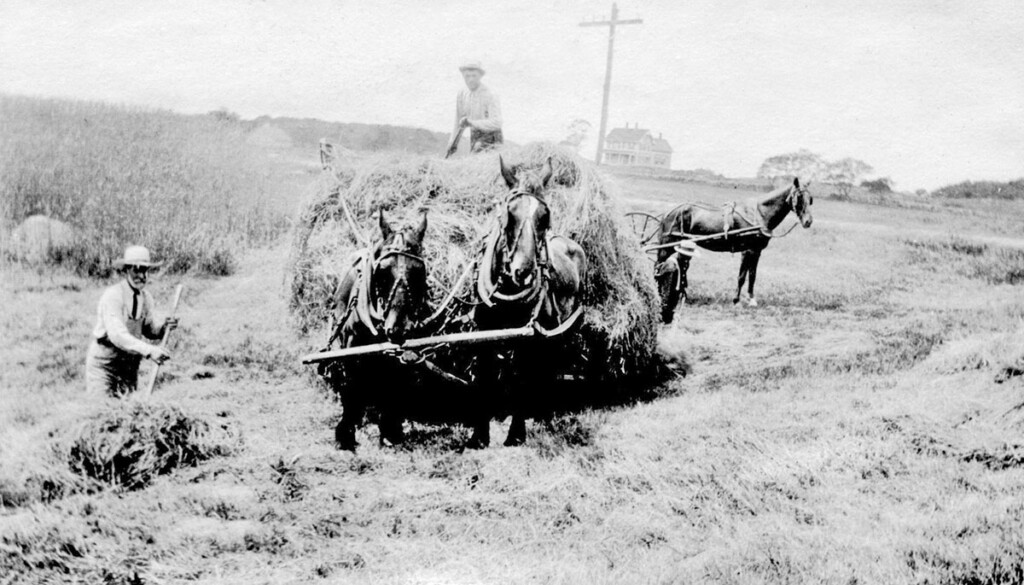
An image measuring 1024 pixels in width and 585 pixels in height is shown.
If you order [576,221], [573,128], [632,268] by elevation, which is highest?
[573,128]

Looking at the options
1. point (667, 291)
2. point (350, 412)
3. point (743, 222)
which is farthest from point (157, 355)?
point (743, 222)

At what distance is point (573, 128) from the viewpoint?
5.61 meters

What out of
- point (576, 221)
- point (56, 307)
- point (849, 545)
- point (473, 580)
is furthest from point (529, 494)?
point (56, 307)

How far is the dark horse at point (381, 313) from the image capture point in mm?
4211

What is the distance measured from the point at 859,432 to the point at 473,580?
2.88m

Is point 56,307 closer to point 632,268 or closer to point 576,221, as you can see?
point 576,221

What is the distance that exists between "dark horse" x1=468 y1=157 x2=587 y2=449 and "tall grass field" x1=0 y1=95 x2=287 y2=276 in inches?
129

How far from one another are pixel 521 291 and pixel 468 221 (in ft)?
3.62

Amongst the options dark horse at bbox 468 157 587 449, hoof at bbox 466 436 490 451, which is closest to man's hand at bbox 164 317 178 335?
dark horse at bbox 468 157 587 449

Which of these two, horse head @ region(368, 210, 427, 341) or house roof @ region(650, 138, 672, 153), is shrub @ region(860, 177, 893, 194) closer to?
house roof @ region(650, 138, 672, 153)

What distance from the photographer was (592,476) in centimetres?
425

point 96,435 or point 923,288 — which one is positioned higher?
point 923,288

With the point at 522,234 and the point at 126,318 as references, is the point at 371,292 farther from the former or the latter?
the point at 126,318

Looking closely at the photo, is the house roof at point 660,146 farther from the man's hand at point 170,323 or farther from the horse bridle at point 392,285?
the man's hand at point 170,323
